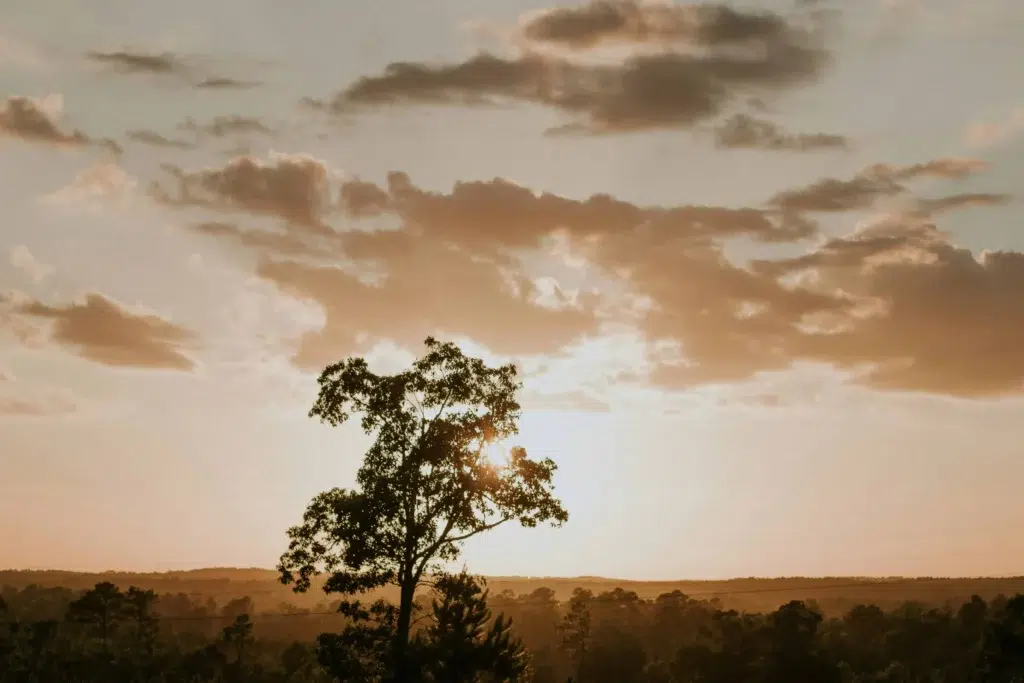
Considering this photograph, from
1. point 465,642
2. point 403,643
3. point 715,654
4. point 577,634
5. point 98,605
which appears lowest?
point 715,654

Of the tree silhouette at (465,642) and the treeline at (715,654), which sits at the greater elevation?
the tree silhouette at (465,642)

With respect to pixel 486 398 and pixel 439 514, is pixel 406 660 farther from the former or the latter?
pixel 486 398

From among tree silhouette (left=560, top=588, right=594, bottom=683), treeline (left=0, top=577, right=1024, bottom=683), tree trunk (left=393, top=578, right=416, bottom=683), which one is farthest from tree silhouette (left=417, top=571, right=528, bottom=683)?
tree silhouette (left=560, top=588, right=594, bottom=683)

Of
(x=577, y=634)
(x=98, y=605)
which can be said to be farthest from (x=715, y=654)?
(x=98, y=605)

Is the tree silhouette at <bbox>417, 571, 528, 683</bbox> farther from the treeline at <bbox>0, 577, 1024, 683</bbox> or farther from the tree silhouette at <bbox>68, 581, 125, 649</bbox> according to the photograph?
the tree silhouette at <bbox>68, 581, 125, 649</bbox>

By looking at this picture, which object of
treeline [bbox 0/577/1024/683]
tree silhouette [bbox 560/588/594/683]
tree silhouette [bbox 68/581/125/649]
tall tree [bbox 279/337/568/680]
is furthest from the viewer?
A: tree silhouette [bbox 560/588/594/683]

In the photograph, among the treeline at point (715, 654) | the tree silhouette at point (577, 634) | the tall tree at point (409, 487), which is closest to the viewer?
the tall tree at point (409, 487)

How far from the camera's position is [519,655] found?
7038 centimetres

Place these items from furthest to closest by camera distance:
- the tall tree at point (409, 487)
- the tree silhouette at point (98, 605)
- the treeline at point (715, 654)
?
the tree silhouette at point (98, 605) < the treeline at point (715, 654) < the tall tree at point (409, 487)

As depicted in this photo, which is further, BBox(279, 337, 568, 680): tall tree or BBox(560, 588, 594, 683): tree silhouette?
BBox(560, 588, 594, 683): tree silhouette

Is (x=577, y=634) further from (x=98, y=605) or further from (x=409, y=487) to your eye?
(x=409, y=487)

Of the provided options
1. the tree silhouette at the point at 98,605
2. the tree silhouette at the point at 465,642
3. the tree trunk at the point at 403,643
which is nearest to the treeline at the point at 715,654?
the tree silhouette at the point at 98,605

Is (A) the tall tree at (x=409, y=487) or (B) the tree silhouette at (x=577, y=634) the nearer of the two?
(A) the tall tree at (x=409, y=487)

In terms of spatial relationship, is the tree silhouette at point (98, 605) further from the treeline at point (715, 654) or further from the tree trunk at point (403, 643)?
the tree trunk at point (403, 643)
